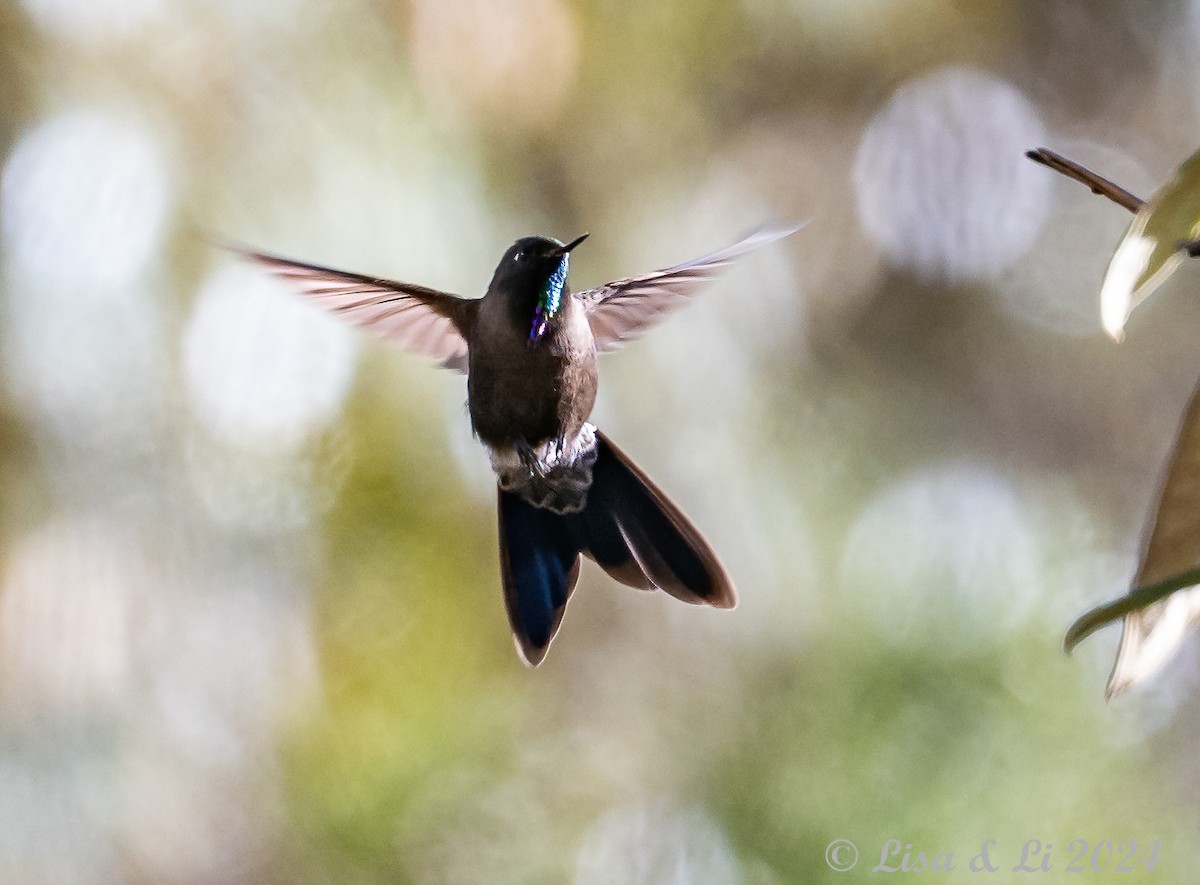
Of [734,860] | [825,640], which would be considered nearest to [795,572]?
[825,640]

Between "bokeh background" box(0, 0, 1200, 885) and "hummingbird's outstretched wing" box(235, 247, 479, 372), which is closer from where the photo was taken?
"hummingbird's outstretched wing" box(235, 247, 479, 372)

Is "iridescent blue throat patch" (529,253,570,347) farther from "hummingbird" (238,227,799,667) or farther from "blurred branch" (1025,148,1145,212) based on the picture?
"blurred branch" (1025,148,1145,212)

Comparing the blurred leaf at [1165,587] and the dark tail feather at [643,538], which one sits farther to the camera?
the dark tail feather at [643,538]

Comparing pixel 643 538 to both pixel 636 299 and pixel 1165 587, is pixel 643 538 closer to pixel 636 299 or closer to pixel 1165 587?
pixel 636 299

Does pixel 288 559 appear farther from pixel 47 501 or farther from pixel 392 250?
pixel 392 250

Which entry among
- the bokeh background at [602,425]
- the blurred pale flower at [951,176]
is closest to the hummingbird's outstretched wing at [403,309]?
the bokeh background at [602,425]

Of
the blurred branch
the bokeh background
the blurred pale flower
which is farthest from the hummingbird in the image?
the blurred pale flower

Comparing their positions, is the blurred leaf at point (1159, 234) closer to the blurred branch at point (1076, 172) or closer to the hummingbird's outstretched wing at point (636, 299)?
the blurred branch at point (1076, 172)
